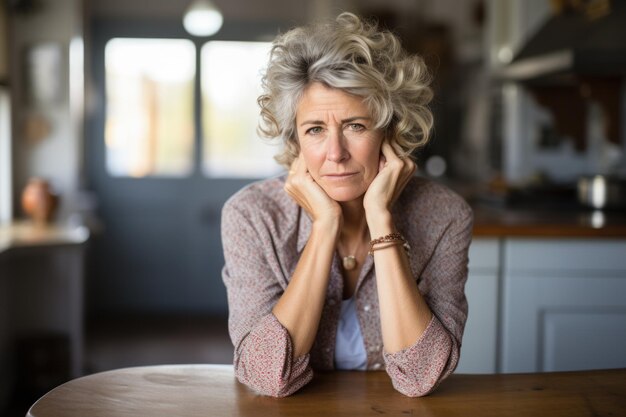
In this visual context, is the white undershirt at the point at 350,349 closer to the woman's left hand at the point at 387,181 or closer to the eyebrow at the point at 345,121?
the woman's left hand at the point at 387,181

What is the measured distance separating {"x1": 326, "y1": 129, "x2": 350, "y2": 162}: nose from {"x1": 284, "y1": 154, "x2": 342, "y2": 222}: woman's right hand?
88mm

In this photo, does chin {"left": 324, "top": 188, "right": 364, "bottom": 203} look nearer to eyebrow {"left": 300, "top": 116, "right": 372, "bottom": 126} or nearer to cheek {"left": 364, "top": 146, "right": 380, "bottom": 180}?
cheek {"left": 364, "top": 146, "right": 380, "bottom": 180}

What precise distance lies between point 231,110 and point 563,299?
4189 mm

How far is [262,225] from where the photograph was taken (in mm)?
1804

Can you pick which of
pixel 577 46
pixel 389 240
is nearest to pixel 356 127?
pixel 389 240

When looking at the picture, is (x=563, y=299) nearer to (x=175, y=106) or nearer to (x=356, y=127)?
(x=356, y=127)

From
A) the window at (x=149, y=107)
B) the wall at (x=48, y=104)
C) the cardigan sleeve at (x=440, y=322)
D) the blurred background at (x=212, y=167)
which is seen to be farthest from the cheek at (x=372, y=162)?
the window at (x=149, y=107)

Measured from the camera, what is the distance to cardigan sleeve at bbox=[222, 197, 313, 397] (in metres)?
1.53

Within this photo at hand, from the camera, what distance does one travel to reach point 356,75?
1701mm

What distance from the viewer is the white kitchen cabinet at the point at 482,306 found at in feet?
9.81

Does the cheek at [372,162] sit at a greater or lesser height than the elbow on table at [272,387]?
greater

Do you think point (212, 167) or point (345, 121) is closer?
point (345, 121)

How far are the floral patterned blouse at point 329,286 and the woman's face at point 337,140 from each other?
16cm

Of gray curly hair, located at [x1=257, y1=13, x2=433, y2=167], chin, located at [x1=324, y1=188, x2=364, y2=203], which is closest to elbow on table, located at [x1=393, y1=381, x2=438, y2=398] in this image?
chin, located at [x1=324, y1=188, x2=364, y2=203]
